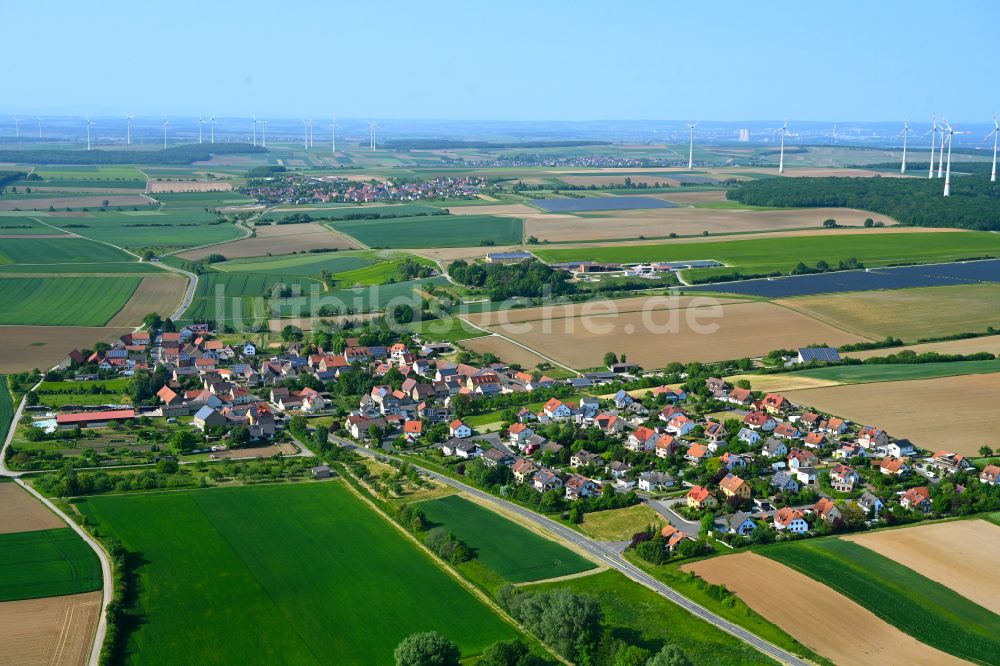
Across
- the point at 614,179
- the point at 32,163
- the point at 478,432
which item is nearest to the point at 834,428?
the point at 478,432

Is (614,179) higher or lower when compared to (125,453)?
higher

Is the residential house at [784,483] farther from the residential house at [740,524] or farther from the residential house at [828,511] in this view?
the residential house at [740,524]

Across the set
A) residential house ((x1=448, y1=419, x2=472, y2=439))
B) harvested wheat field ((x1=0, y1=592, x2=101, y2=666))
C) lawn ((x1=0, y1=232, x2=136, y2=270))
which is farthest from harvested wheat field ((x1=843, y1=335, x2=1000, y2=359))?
lawn ((x1=0, y1=232, x2=136, y2=270))

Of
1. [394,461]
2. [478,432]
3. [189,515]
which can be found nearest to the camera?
[189,515]

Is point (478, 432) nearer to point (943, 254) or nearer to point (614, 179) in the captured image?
point (943, 254)

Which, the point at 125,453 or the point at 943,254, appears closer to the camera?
the point at 125,453

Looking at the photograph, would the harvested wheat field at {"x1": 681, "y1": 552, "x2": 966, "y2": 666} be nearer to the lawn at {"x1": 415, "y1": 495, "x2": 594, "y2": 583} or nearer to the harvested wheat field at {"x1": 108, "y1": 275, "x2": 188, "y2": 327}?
the lawn at {"x1": 415, "y1": 495, "x2": 594, "y2": 583}
